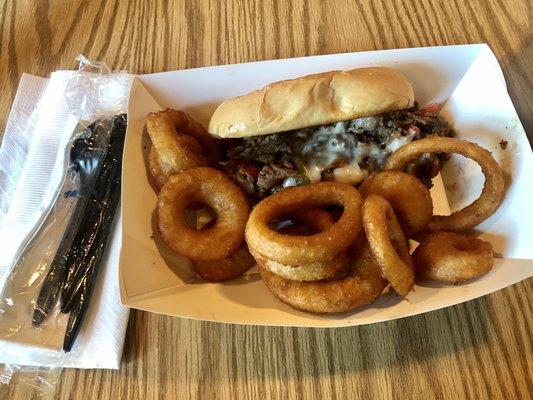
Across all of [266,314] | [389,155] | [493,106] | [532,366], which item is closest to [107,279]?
[266,314]

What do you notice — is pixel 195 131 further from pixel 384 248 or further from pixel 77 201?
pixel 384 248

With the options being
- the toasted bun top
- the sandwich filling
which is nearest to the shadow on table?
the sandwich filling

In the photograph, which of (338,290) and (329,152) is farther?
(329,152)

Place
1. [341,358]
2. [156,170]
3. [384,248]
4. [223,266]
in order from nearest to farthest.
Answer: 1. [384,248]
2. [341,358]
3. [223,266]
4. [156,170]

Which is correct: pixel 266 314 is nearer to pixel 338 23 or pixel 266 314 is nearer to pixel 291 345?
pixel 291 345

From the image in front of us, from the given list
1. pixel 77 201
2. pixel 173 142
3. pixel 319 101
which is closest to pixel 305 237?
pixel 319 101

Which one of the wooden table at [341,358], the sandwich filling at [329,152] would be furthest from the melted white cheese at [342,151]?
the wooden table at [341,358]
